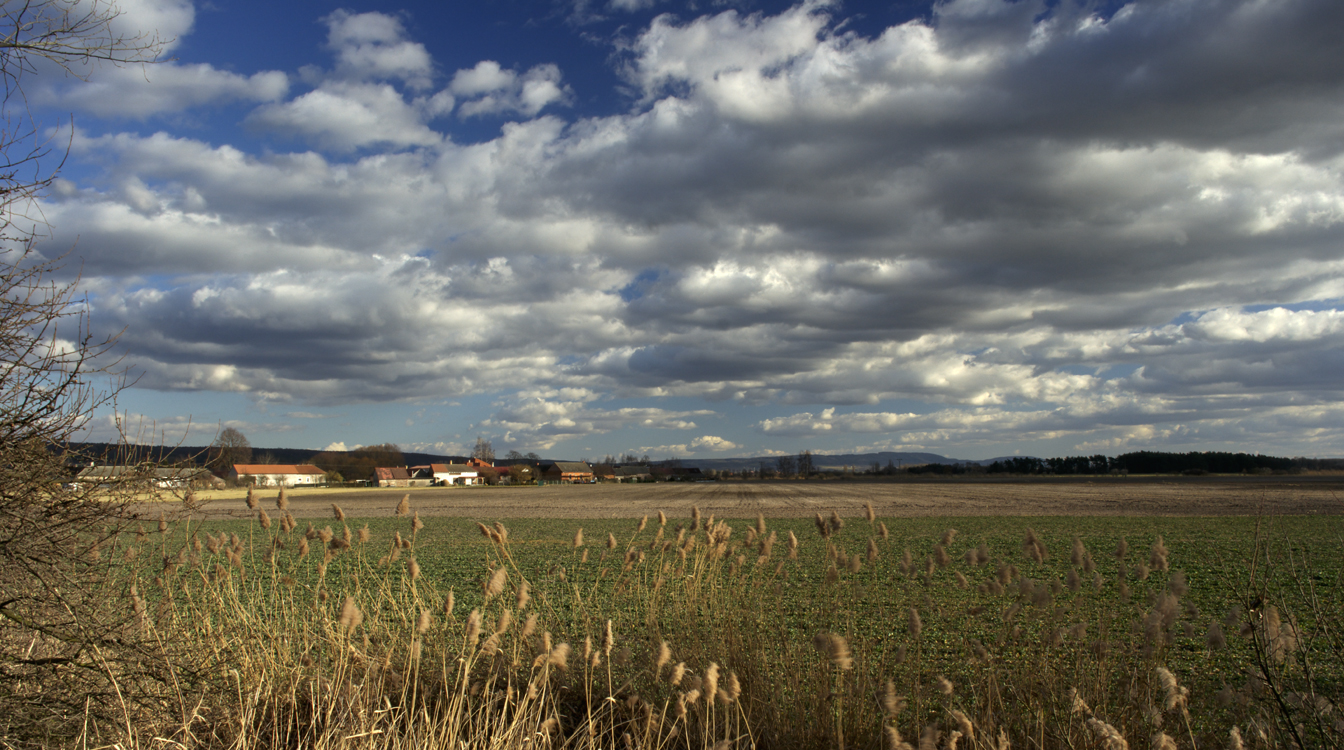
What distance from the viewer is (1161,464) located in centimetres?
16000

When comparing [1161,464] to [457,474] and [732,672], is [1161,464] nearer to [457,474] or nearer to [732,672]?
[457,474]

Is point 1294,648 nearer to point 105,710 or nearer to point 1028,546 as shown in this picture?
point 1028,546

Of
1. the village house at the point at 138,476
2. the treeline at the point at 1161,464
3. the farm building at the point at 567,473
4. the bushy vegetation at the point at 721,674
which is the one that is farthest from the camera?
the farm building at the point at 567,473

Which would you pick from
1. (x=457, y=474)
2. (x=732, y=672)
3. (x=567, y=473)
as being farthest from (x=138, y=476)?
(x=567, y=473)

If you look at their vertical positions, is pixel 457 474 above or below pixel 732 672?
below

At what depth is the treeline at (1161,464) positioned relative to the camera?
148 m

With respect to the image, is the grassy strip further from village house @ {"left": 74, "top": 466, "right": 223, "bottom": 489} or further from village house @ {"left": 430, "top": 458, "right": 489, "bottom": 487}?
village house @ {"left": 430, "top": 458, "right": 489, "bottom": 487}

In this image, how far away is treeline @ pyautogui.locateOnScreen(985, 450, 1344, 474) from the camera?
148250mm

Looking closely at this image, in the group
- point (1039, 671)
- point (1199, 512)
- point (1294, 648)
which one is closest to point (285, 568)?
point (1039, 671)

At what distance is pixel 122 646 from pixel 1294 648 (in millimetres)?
7219

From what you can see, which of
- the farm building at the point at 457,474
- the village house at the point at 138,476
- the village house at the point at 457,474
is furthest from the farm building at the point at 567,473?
the village house at the point at 138,476

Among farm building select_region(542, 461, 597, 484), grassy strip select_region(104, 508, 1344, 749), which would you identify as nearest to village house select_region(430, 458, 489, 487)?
farm building select_region(542, 461, 597, 484)

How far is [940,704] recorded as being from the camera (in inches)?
238

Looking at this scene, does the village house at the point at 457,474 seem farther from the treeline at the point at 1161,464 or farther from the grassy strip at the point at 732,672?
the grassy strip at the point at 732,672
